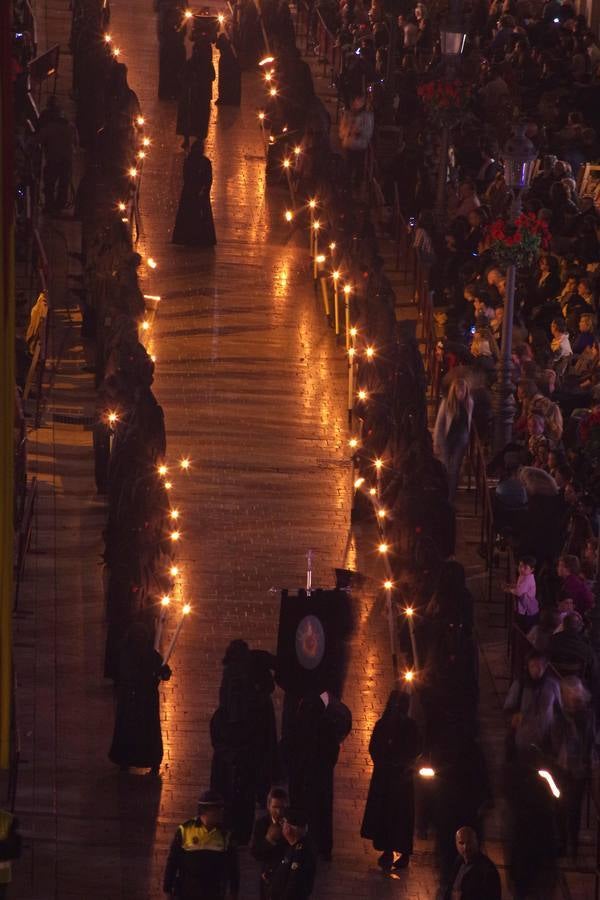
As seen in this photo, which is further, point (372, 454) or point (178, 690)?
point (372, 454)

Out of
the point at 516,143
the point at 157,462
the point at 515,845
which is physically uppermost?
the point at 516,143

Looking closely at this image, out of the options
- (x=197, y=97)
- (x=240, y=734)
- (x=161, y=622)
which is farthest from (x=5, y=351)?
(x=197, y=97)

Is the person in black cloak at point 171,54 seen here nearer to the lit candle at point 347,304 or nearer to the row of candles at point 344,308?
the row of candles at point 344,308

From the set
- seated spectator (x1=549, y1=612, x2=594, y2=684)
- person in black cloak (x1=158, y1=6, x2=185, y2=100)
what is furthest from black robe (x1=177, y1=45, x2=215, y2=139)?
seated spectator (x1=549, y1=612, x2=594, y2=684)

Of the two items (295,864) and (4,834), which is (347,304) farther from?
(4,834)

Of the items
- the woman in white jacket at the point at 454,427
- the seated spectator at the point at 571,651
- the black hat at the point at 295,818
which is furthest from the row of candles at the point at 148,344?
the black hat at the point at 295,818

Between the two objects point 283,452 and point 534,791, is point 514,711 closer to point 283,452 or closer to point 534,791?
point 534,791

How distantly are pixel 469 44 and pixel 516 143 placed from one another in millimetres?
15076

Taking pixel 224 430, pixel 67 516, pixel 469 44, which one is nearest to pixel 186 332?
pixel 224 430

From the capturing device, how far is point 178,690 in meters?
24.3

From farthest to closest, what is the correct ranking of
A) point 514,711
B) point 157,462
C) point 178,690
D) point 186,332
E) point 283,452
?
point 186,332 → point 283,452 → point 157,462 → point 178,690 → point 514,711

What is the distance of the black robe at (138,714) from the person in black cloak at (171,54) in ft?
69.8

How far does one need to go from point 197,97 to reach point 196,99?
0.22ft

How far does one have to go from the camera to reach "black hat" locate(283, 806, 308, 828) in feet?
62.6
